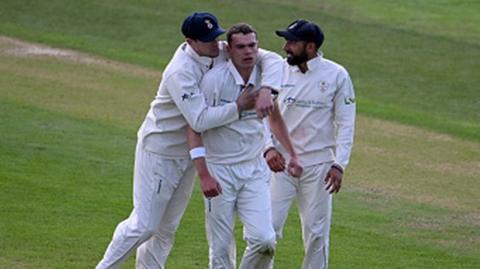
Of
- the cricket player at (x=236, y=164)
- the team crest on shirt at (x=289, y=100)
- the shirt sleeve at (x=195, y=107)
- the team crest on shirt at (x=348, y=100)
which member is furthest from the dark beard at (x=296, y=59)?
the shirt sleeve at (x=195, y=107)

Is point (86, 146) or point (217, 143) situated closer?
point (217, 143)

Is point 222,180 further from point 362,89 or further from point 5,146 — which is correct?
point 362,89

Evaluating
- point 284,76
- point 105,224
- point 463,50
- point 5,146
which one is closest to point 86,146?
point 5,146

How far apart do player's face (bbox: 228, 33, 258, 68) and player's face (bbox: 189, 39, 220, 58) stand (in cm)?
14

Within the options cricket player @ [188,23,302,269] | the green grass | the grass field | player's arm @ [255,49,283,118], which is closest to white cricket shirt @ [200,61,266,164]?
cricket player @ [188,23,302,269]

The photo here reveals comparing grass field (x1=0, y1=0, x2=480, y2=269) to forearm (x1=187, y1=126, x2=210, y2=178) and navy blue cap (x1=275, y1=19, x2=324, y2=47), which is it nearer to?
forearm (x1=187, y1=126, x2=210, y2=178)

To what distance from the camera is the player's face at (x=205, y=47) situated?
401 inches

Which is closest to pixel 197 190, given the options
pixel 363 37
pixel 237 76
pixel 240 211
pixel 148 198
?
pixel 148 198

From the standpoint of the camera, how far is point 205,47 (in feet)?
33.5

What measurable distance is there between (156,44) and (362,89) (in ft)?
16.5

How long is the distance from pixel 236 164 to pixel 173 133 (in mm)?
570

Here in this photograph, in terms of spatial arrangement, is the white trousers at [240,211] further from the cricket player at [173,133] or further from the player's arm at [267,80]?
the player's arm at [267,80]

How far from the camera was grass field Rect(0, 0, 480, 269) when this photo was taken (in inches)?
521

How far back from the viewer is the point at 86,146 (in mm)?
17734
